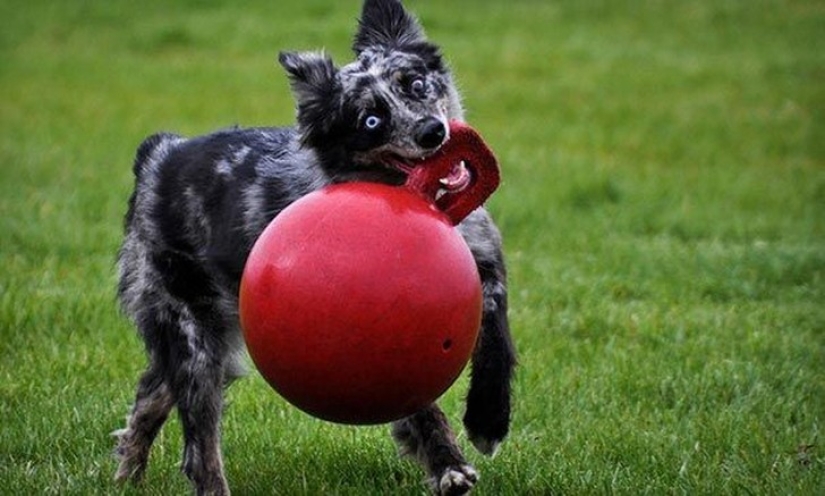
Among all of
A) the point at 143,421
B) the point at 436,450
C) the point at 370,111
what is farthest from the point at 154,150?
the point at 436,450

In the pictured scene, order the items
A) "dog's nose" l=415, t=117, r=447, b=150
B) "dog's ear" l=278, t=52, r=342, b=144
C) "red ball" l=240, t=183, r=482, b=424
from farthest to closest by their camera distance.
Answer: "dog's ear" l=278, t=52, r=342, b=144 < "dog's nose" l=415, t=117, r=447, b=150 < "red ball" l=240, t=183, r=482, b=424

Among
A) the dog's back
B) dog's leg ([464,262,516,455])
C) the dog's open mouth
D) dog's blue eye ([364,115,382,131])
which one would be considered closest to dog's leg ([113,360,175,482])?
the dog's back

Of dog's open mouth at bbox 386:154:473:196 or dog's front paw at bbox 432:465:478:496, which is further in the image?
dog's front paw at bbox 432:465:478:496

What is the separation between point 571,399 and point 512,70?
38.7 feet

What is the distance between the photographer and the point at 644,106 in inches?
665

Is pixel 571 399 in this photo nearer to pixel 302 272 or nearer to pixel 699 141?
pixel 302 272

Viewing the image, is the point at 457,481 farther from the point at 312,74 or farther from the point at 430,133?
the point at 312,74

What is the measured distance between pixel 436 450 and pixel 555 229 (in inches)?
250

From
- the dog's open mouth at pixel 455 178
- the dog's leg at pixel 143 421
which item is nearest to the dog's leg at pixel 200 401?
the dog's leg at pixel 143 421

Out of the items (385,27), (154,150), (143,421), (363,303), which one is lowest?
(143,421)

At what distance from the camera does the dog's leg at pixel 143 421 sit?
6.27 meters

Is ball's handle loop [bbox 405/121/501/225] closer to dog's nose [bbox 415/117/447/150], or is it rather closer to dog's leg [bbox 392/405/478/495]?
dog's nose [bbox 415/117/447/150]

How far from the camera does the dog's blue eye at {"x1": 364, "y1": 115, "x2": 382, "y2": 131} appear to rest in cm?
530

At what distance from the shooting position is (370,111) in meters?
5.33
